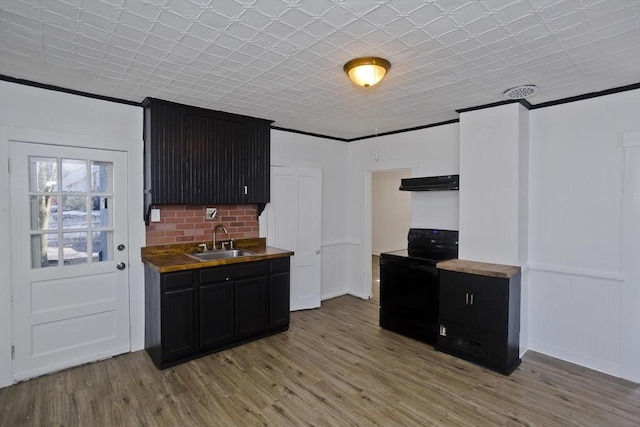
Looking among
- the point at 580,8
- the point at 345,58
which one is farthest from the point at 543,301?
the point at 345,58

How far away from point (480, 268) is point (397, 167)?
196 centimetres

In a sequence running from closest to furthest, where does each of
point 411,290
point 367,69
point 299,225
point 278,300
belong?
point 367,69 < point 411,290 < point 278,300 < point 299,225

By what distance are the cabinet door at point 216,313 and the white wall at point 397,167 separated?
239cm

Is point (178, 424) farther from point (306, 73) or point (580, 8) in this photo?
point (580, 8)

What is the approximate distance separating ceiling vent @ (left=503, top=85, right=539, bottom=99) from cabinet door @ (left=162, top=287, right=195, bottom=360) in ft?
11.3

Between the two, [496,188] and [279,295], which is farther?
[279,295]

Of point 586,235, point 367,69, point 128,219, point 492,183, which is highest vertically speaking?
point 367,69

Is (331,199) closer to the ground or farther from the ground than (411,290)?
farther from the ground

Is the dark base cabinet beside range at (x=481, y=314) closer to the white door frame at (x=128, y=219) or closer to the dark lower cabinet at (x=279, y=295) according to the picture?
the dark lower cabinet at (x=279, y=295)

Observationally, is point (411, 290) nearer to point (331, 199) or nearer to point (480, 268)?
point (480, 268)

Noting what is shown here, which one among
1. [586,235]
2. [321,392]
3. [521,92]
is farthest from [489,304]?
[521,92]

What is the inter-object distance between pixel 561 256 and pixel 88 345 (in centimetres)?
458

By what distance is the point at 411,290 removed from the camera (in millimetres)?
3670

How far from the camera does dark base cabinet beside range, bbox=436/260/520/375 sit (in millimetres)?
2938
